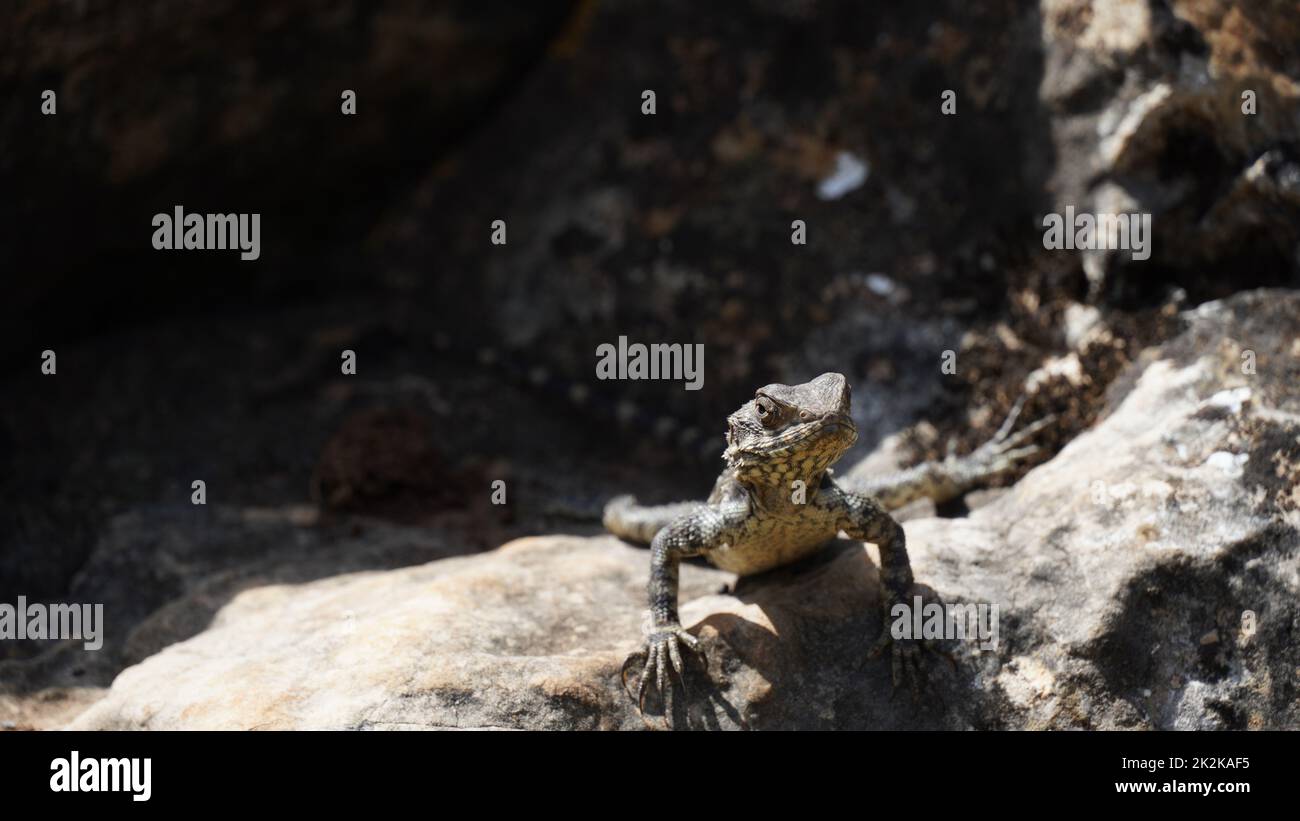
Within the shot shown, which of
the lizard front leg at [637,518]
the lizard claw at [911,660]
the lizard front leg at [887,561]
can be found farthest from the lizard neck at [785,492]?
the lizard front leg at [637,518]

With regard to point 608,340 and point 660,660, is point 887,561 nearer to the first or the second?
point 660,660

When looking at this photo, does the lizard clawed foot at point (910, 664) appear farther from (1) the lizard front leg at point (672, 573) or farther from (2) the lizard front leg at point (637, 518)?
(2) the lizard front leg at point (637, 518)

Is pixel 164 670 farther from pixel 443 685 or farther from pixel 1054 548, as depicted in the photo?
pixel 1054 548

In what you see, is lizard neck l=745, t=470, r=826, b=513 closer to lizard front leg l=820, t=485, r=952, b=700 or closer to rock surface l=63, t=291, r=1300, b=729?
lizard front leg l=820, t=485, r=952, b=700

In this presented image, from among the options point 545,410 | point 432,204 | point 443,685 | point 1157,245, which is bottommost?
point 443,685

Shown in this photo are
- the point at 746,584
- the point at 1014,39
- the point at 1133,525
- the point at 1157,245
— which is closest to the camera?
the point at 1133,525

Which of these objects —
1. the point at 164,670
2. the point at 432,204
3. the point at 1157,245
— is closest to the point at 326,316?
the point at 432,204
